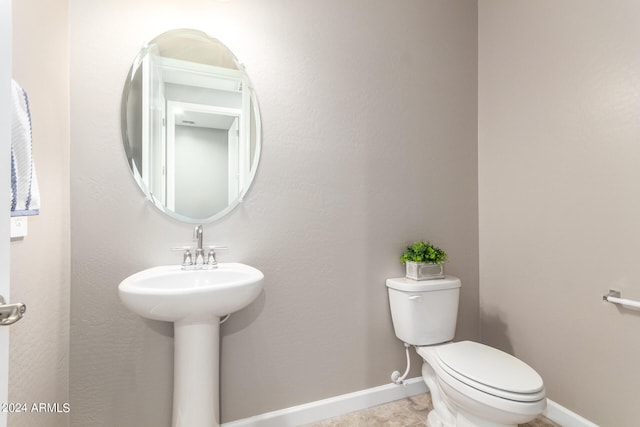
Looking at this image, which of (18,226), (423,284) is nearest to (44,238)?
(18,226)

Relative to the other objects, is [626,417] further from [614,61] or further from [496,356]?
[614,61]

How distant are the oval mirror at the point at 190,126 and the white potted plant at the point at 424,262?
0.99 metres

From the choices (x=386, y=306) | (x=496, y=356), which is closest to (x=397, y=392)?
(x=386, y=306)

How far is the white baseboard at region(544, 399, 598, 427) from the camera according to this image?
1480 millimetres

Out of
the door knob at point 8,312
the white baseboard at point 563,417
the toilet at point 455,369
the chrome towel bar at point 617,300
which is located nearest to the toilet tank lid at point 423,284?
the toilet at point 455,369

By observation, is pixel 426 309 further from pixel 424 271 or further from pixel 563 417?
pixel 563 417

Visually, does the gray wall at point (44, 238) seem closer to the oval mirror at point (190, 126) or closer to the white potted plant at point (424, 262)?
the oval mirror at point (190, 126)

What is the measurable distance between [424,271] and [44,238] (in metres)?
1.70

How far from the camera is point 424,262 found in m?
1.71

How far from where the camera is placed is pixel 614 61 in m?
A: 1.39

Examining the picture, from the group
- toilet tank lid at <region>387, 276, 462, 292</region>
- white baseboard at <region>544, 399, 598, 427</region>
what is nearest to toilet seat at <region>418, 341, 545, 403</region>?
toilet tank lid at <region>387, 276, 462, 292</region>

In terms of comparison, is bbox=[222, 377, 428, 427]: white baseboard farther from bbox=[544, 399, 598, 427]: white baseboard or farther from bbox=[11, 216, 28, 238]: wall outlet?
bbox=[11, 216, 28, 238]: wall outlet

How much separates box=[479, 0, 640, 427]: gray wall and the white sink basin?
1547mm

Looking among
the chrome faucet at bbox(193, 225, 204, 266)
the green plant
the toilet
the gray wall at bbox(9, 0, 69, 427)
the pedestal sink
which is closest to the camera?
the gray wall at bbox(9, 0, 69, 427)
